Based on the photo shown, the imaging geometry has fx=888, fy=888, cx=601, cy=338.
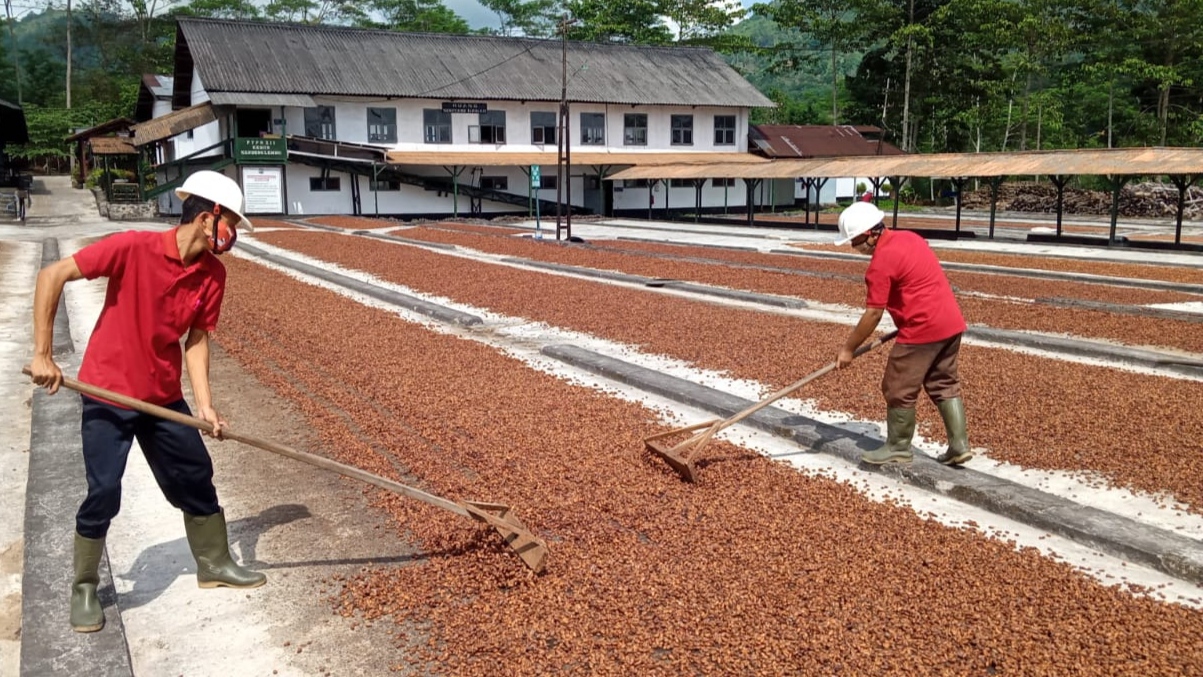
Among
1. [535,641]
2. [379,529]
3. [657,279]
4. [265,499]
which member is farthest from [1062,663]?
[657,279]

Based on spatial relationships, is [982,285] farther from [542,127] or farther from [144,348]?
[542,127]

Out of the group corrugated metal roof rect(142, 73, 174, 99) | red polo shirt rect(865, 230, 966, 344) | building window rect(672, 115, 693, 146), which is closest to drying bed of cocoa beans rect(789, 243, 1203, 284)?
red polo shirt rect(865, 230, 966, 344)

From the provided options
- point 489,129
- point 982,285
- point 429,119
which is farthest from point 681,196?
point 982,285

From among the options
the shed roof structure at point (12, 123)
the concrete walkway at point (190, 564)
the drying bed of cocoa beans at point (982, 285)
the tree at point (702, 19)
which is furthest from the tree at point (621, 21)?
the concrete walkway at point (190, 564)

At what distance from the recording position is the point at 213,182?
11.8 ft

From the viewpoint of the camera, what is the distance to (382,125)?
121 feet

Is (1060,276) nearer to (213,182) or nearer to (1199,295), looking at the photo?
(1199,295)

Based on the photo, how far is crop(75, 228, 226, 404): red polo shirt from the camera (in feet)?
11.3

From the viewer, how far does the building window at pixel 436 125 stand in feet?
124

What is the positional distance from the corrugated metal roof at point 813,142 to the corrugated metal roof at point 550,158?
68.5 inches

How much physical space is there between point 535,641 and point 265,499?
2371mm

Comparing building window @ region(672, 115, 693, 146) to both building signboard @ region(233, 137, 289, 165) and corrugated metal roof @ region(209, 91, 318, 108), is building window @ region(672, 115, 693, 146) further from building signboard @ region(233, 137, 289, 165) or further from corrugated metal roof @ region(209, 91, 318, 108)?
building signboard @ region(233, 137, 289, 165)

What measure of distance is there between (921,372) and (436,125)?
116 ft

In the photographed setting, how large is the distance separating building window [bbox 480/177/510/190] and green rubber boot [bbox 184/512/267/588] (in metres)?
35.8
